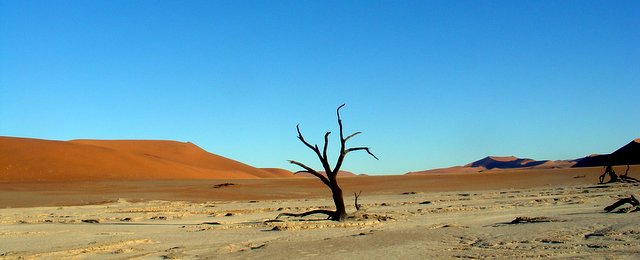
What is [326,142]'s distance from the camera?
570 inches

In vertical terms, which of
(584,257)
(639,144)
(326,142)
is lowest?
(584,257)

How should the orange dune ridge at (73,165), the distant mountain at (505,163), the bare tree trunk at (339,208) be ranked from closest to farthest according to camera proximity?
the bare tree trunk at (339,208), the orange dune ridge at (73,165), the distant mountain at (505,163)

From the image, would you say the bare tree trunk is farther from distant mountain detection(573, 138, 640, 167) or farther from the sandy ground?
distant mountain detection(573, 138, 640, 167)

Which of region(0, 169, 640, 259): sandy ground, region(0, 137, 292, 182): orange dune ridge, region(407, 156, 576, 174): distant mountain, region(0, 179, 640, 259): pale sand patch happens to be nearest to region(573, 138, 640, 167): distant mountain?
region(0, 137, 292, 182): orange dune ridge

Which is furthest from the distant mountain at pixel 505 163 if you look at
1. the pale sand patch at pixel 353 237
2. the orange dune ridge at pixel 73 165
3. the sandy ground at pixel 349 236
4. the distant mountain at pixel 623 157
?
the pale sand patch at pixel 353 237

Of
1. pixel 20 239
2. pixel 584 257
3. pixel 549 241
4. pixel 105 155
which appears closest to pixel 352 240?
pixel 549 241

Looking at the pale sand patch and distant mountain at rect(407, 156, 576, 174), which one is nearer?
the pale sand patch

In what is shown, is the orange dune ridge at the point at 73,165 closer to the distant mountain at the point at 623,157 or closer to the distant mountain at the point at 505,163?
the distant mountain at the point at 623,157

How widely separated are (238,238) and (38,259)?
3.43 meters

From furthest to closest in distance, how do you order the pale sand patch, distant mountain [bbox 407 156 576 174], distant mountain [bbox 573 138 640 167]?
distant mountain [bbox 407 156 576 174], distant mountain [bbox 573 138 640 167], the pale sand patch

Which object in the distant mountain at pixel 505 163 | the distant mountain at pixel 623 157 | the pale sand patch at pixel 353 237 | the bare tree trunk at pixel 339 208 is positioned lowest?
the pale sand patch at pixel 353 237

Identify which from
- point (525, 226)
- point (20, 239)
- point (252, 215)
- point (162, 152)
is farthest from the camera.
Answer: point (162, 152)

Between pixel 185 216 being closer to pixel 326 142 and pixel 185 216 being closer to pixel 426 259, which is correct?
pixel 326 142

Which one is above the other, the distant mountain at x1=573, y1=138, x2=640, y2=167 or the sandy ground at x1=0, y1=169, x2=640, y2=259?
the distant mountain at x1=573, y1=138, x2=640, y2=167
